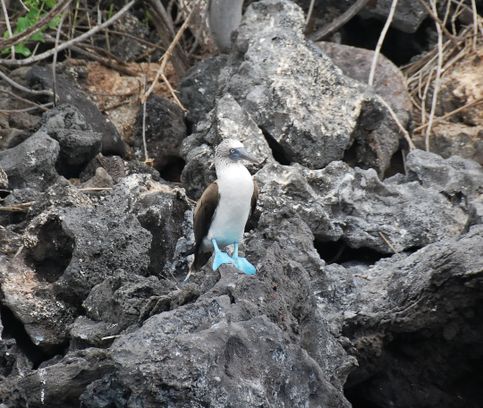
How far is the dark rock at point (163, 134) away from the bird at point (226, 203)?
200 centimetres

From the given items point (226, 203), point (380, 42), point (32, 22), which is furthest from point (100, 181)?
point (380, 42)

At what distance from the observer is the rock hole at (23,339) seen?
6125mm

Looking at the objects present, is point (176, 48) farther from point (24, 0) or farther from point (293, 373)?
point (293, 373)

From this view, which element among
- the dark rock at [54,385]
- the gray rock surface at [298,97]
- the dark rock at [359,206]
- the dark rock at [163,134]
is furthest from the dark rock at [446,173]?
the dark rock at [54,385]

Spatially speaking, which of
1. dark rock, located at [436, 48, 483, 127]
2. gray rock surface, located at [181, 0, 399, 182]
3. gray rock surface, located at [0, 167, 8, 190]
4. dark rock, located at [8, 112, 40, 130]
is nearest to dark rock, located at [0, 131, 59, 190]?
gray rock surface, located at [0, 167, 8, 190]

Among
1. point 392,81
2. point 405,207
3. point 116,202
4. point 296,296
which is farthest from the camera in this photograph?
point 392,81

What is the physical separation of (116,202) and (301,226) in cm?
97

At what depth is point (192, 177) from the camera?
766 centimetres

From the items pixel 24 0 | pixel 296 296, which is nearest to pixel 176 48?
pixel 24 0

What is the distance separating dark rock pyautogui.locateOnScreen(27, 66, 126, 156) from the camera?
8.60m

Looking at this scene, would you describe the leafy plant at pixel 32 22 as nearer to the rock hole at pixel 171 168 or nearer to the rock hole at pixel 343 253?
the rock hole at pixel 171 168

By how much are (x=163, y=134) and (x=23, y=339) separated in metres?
2.78

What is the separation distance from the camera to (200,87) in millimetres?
8961

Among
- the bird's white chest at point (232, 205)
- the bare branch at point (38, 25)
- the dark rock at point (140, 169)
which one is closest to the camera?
the bird's white chest at point (232, 205)
